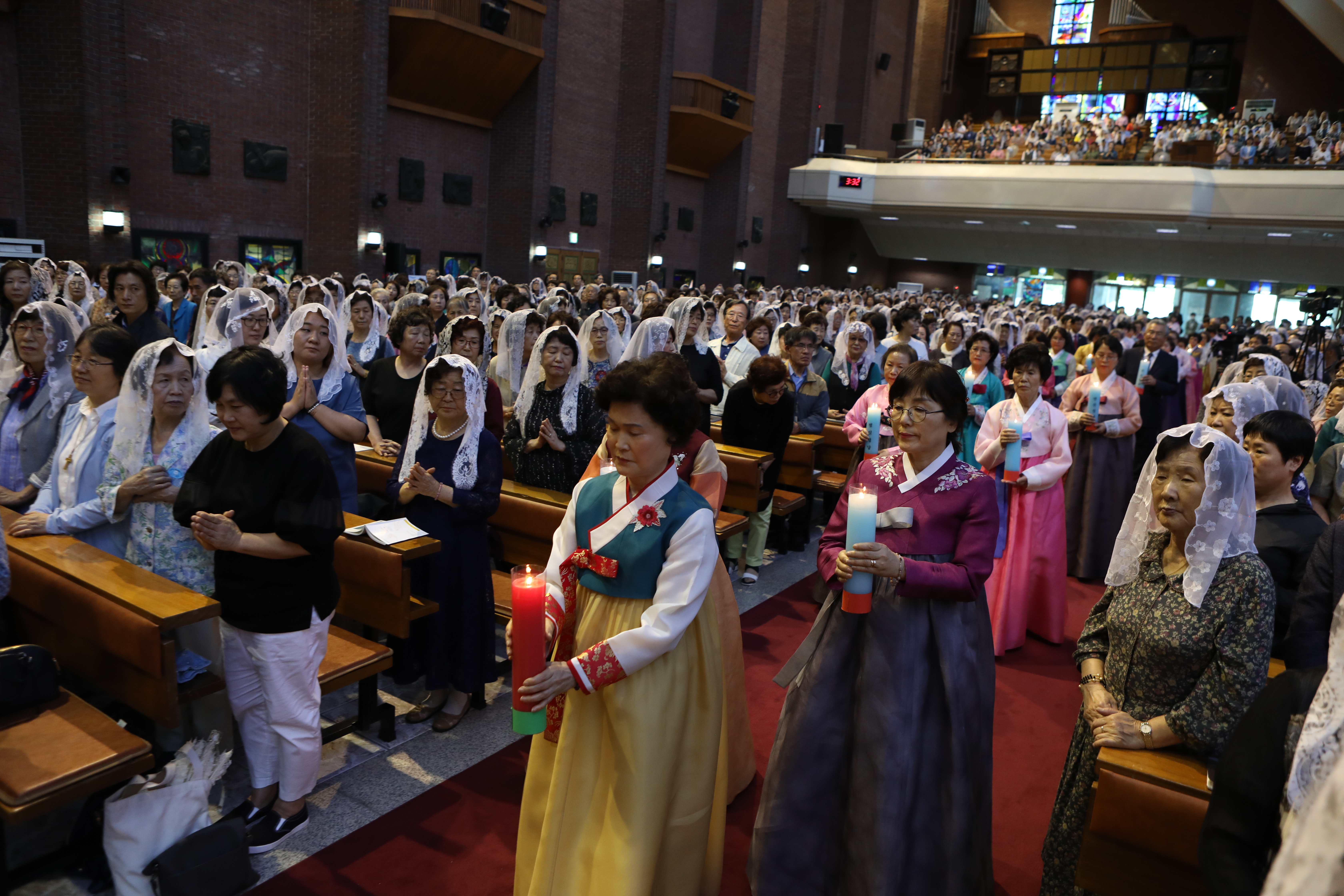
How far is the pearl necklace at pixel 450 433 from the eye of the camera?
13.0 feet

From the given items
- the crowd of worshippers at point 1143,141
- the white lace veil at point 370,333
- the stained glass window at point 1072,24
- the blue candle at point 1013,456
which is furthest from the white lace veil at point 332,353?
the stained glass window at point 1072,24

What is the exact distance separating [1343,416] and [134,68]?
1426cm

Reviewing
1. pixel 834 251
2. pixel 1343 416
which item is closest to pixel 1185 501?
pixel 1343 416

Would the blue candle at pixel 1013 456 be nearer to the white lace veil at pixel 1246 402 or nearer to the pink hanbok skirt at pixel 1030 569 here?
the pink hanbok skirt at pixel 1030 569

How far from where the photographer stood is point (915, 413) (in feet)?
8.75

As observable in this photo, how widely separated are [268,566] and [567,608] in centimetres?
120

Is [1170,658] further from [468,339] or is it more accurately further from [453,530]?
[468,339]

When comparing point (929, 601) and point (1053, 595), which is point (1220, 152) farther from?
point (929, 601)

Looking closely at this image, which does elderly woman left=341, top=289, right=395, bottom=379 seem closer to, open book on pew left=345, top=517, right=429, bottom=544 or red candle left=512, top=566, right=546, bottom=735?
open book on pew left=345, top=517, right=429, bottom=544

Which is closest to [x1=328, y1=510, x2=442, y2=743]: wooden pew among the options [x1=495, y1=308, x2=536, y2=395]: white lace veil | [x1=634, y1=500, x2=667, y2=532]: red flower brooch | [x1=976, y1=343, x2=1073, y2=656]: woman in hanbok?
[x1=634, y1=500, x2=667, y2=532]: red flower brooch

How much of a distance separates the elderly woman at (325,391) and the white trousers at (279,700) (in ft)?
4.86

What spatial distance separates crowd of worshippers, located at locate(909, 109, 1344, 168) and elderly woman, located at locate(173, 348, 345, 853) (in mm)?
25543

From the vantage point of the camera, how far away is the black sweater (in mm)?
2943

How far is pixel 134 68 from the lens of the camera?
484 inches
